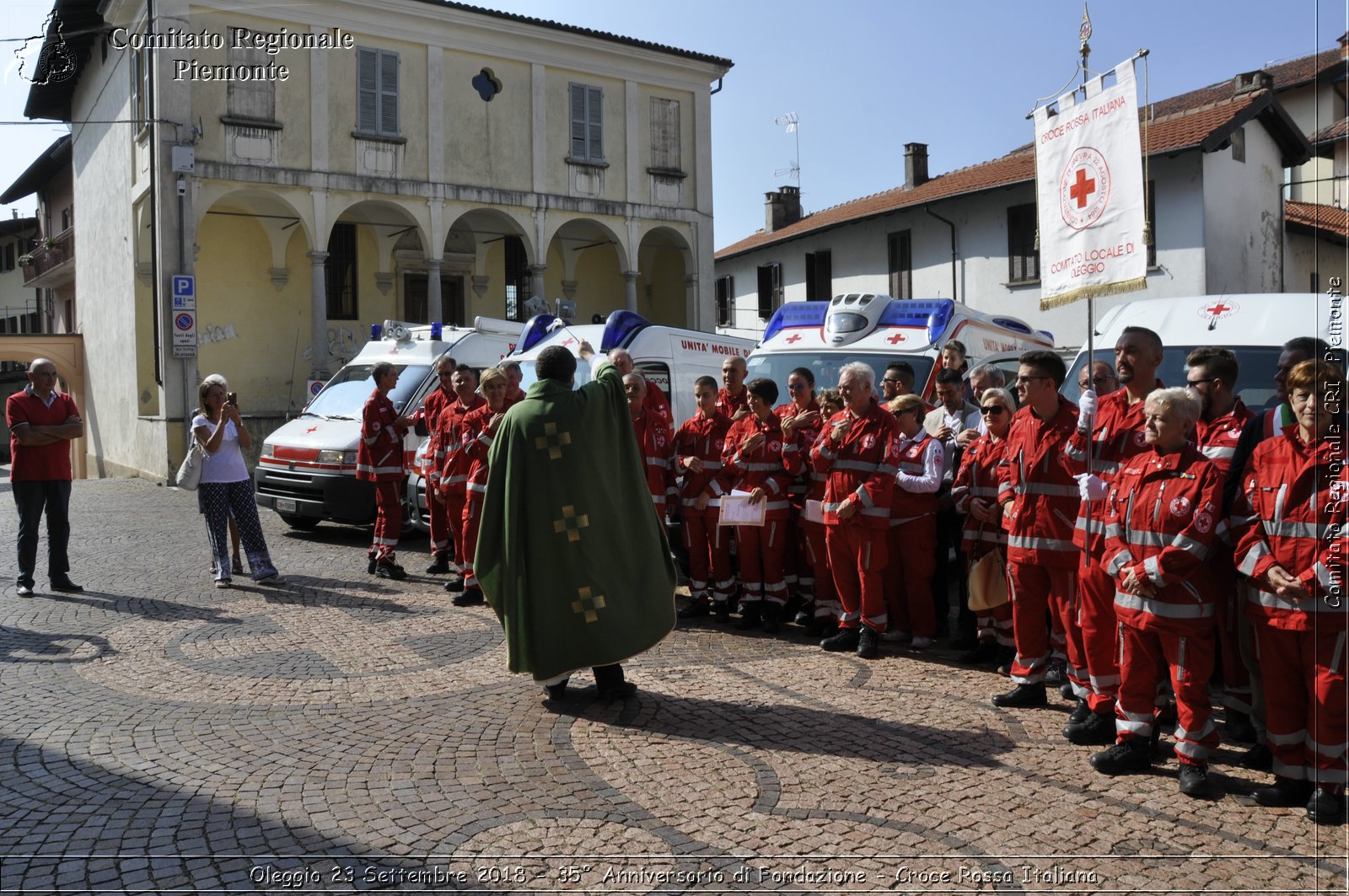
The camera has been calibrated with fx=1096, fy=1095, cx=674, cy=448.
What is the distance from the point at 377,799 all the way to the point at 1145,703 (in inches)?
135

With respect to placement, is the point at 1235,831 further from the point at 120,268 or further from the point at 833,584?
the point at 120,268

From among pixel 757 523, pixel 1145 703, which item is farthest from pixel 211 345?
pixel 1145 703

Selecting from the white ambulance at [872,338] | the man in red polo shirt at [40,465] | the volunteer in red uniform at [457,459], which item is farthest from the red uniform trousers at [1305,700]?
the man in red polo shirt at [40,465]

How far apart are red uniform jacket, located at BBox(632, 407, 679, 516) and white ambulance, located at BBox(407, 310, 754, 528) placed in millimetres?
2935

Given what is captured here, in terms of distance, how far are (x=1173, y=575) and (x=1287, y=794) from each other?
3.26 feet

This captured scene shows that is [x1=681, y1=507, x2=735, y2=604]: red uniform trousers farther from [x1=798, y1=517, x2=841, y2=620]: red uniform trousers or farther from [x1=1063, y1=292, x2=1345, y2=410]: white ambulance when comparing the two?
[x1=1063, y1=292, x2=1345, y2=410]: white ambulance

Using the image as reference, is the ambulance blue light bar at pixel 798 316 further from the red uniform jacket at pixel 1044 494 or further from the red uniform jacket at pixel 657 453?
the red uniform jacket at pixel 1044 494

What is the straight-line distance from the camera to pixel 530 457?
608 centimetres

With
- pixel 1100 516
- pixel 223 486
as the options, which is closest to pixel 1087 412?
pixel 1100 516

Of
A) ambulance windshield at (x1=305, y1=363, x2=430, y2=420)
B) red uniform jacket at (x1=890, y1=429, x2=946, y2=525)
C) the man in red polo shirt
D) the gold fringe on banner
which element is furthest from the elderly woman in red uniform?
ambulance windshield at (x1=305, y1=363, x2=430, y2=420)

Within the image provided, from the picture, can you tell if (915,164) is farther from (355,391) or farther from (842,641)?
(842,641)

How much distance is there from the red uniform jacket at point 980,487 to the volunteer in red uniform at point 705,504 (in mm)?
1964

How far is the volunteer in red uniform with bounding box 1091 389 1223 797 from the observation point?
15.3 ft

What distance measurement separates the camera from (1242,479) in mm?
4703
